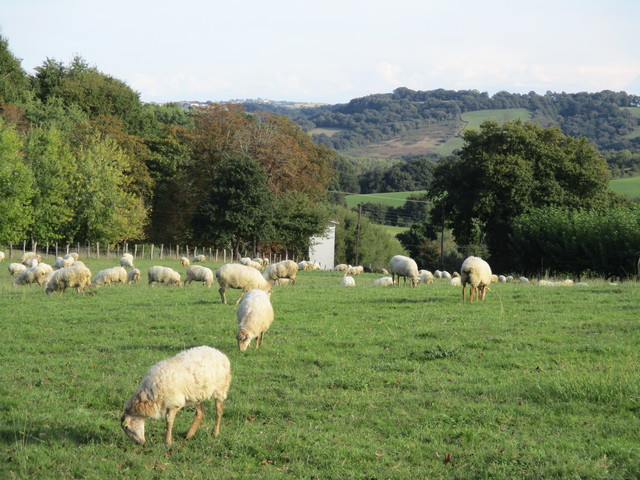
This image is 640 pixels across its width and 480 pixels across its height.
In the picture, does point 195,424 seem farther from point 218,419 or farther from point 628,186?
point 628,186

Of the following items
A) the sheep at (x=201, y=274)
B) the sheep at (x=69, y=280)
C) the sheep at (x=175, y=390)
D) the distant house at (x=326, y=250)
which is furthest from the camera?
the distant house at (x=326, y=250)

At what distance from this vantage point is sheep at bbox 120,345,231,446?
28.4ft

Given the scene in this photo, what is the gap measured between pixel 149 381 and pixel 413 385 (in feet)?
14.6

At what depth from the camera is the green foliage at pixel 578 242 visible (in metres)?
37.5

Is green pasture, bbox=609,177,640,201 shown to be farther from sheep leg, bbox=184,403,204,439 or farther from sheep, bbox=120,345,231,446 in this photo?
sheep leg, bbox=184,403,204,439

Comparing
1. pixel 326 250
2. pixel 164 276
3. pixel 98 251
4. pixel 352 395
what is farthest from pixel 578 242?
pixel 326 250

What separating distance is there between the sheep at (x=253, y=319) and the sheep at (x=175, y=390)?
402cm

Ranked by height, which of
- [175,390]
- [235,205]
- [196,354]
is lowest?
[175,390]

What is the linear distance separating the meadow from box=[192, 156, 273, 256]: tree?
39625mm

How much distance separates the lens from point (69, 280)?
2488 centimetres

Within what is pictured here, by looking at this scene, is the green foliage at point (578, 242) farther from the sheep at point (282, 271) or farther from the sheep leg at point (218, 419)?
the sheep leg at point (218, 419)

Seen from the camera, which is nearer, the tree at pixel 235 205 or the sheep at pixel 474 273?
the sheep at pixel 474 273

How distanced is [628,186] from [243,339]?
10075cm

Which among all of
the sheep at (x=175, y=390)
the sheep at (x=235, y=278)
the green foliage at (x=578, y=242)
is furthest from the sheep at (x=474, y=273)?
the green foliage at (x=578, y=242)
